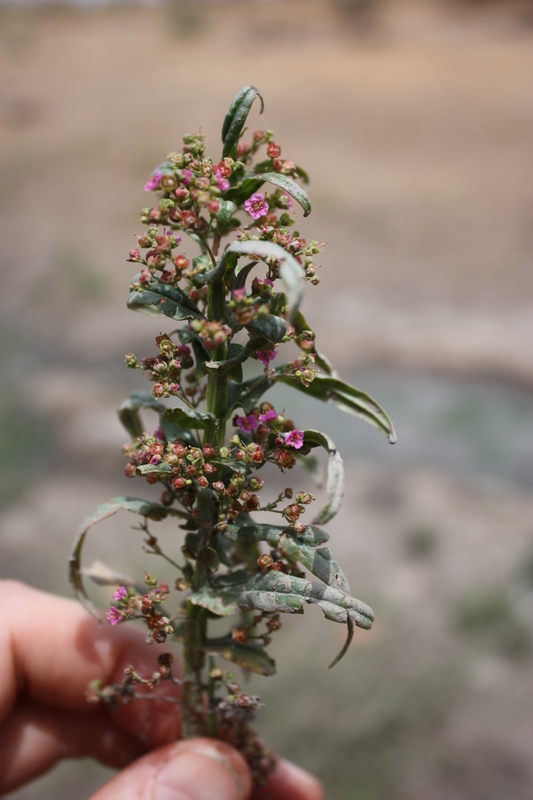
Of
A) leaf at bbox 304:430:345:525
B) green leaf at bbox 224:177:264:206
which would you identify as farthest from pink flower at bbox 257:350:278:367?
green leaf at bbox 224:177:264:206

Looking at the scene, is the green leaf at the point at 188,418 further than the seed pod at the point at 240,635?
No

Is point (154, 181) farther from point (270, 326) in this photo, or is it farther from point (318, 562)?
point (318, 562)

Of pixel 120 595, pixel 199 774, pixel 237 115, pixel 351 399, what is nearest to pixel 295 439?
pixel 351 399

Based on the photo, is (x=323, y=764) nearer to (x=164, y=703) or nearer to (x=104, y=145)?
(x=164, y=703)

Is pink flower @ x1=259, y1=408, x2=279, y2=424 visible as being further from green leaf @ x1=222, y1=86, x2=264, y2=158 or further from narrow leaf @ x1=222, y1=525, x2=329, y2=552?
green leaf @ x1=222, y1=86, x2=264, y2=158

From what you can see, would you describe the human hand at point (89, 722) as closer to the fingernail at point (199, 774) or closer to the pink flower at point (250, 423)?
the fingernail at point (199, 774)

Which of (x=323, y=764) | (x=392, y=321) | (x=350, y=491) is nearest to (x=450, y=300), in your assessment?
(x=392, y=321)

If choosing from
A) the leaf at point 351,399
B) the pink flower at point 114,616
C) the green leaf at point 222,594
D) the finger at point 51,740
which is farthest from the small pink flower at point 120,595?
the finger at point 51,740
